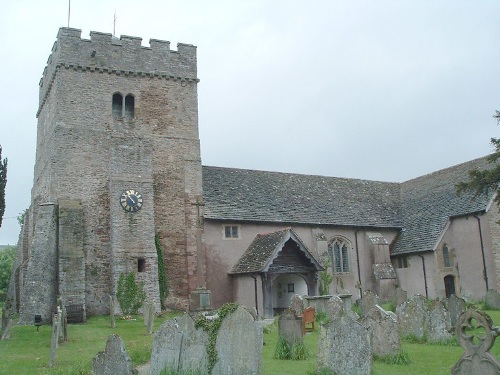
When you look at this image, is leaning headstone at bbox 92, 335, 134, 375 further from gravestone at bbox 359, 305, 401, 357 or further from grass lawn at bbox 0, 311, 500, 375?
gravestone at bbox 359, 305, 401, 357

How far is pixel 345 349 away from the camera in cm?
1162

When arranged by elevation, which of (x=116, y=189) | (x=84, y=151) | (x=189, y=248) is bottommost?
(x=189, y=248)

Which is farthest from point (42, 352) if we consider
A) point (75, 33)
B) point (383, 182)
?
point (383, 182)

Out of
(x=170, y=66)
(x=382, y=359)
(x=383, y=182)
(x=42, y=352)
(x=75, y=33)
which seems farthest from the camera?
(x=383, y=182)

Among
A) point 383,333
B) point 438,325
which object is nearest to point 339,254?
point 438,325

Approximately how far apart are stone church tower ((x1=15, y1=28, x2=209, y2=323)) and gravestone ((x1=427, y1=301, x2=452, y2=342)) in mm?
13301

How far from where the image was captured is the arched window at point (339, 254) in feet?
109

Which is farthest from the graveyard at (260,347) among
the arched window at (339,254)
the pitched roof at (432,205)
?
the arched window at (339,254)

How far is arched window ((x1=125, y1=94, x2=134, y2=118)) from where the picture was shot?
30.0 m

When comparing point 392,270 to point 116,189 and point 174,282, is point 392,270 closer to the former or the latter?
point 174,282

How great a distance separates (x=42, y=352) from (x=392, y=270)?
21.9 metres

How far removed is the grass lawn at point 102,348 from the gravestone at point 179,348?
1.74m

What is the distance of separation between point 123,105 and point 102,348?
16162 mm

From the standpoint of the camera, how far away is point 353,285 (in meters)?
33.1
